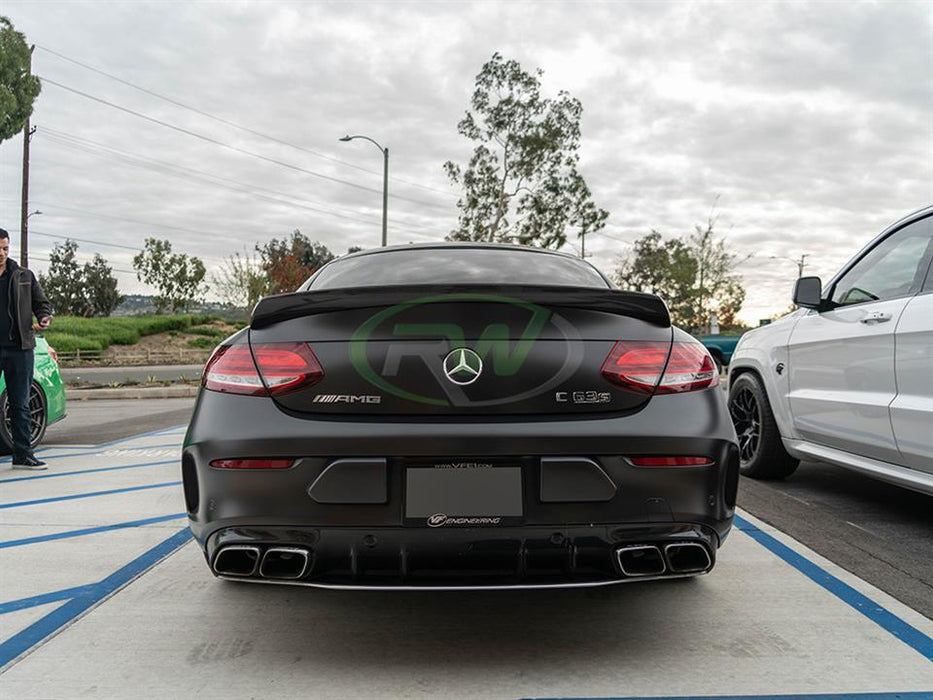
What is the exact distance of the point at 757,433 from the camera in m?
5.53

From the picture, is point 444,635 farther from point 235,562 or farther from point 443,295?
point 443,295

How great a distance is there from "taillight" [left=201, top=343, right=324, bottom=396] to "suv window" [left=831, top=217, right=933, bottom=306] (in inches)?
123

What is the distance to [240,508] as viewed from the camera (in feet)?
7.77

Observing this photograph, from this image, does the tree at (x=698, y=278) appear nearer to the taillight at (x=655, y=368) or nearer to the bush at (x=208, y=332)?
the bush at (x=208, y=332)

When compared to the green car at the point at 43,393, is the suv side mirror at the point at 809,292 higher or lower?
higher

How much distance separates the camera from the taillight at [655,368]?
2432 millimetres

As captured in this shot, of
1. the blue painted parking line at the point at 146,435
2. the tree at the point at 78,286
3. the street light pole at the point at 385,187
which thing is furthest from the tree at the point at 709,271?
the tree at the point at 78,286

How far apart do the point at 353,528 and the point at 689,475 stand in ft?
3.38

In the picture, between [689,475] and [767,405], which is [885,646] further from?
[767,405]

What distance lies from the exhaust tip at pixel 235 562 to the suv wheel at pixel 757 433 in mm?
3702

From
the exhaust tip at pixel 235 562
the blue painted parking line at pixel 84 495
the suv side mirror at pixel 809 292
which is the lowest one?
the blue painted parking line at pixel 84 495

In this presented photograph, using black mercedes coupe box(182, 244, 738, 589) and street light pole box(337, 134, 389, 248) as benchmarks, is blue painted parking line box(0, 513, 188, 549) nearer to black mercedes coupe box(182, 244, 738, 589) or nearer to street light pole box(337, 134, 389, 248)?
black mercedes coupe box(182, 244, 738, 589)

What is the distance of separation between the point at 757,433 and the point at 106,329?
138ft

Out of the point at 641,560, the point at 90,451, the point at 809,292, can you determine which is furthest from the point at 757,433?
the point at 90,451
